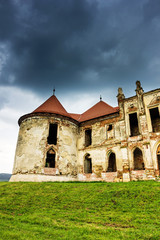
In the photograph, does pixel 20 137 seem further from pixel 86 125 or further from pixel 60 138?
pixel 86 125

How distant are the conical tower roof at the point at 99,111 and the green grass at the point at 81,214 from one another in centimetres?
1141

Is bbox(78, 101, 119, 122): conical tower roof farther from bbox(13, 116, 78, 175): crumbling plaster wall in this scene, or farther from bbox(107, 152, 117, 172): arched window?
bbox(107, 152, 117, 172): arched window

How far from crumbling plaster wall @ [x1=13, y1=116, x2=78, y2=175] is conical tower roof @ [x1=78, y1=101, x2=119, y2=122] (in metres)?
2.83

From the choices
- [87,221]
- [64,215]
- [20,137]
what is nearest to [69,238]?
[87,221]

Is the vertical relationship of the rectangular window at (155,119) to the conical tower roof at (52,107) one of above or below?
below

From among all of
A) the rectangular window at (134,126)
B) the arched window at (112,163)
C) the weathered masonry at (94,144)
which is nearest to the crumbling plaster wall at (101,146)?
the weathered masonry at (94,144)

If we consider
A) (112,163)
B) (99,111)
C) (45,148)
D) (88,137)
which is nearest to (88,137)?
(88,137)

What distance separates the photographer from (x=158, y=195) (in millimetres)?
9727

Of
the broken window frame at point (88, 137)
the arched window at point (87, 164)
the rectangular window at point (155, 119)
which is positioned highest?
the rectangular window at point (155, 119)

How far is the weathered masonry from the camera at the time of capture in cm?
1781

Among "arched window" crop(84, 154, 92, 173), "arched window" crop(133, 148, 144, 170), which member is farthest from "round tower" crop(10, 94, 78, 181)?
"arched window" crop(133, 148, 144, 170)

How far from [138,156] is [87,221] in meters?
14.8

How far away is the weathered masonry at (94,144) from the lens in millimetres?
17812

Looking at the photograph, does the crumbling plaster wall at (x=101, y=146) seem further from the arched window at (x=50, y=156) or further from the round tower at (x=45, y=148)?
the arched window at (x=50, y=156)
